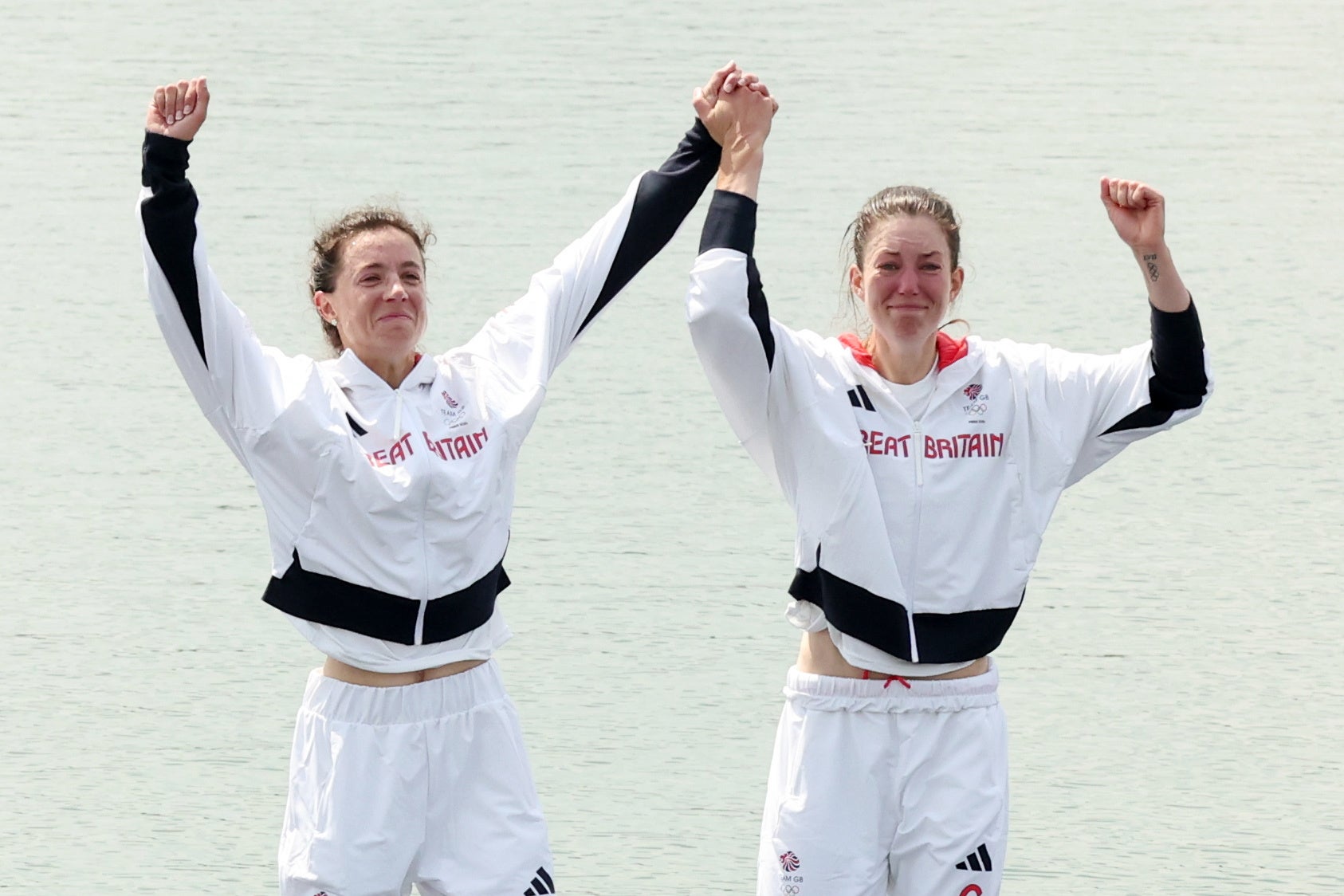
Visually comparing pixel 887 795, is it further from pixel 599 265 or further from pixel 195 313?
pixel 195 313

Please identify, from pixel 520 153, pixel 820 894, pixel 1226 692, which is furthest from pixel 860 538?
pixel 520 153

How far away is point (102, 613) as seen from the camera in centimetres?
506

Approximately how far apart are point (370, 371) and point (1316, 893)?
2.12m

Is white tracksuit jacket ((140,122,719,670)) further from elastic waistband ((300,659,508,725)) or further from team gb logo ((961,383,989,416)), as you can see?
team gb logo ((961,383,989,416))

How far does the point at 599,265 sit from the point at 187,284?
0.64 meters

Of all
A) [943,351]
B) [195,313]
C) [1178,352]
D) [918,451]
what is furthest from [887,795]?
[195,313]

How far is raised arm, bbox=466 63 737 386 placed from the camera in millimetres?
3182

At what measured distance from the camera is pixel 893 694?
2.95m

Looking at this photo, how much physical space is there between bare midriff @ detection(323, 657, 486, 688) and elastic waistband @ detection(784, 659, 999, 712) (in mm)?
499

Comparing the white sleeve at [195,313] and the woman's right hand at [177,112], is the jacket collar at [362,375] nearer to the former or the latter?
the white sleeve at [195,313]

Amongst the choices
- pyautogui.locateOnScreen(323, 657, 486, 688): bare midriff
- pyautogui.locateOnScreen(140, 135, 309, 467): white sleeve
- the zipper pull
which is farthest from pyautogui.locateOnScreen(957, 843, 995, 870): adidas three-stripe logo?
pyautogui.locateOnScreen(140, 135, 309, 467): white sleeve

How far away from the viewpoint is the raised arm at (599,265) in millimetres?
3182

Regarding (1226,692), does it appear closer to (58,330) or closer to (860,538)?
(860,538)

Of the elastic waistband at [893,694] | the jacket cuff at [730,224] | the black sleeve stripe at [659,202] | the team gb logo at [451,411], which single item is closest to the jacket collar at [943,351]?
the jacket cuff at [730,224]
